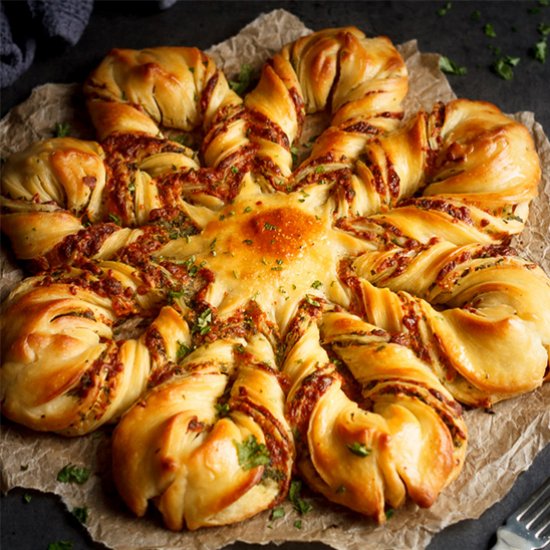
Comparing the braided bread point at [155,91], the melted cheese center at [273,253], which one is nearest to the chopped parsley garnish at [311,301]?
the melted cheese center at [273,253]

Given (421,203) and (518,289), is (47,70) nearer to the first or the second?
(421,203)

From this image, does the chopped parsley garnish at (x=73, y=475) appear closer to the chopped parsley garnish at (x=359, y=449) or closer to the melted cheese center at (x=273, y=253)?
the melted cheese center at (x=273, y=253)

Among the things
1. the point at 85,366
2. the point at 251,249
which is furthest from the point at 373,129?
the point at 85,366

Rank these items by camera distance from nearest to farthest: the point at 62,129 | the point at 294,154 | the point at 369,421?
the point at 369,421 → the point at 294,154 → the point at 62,129

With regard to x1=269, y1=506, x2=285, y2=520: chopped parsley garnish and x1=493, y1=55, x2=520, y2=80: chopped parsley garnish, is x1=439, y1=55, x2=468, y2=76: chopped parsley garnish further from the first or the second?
x1=269, y1=506, x2=285, y2=520: chopped parsley garnish

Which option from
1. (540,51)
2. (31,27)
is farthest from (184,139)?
(540,51)

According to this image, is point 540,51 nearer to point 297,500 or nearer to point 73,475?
point 297,500
